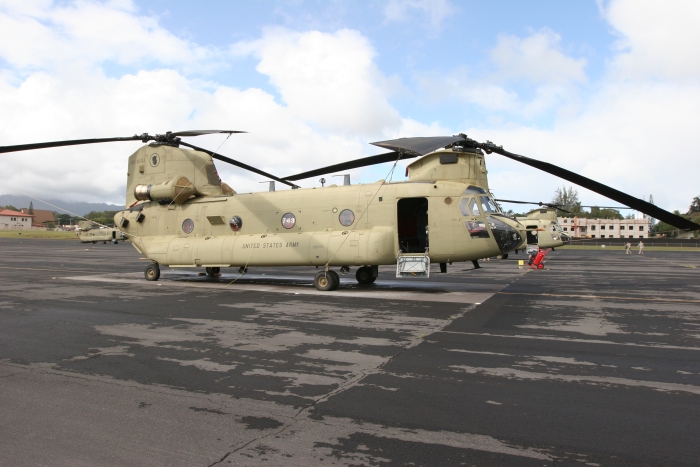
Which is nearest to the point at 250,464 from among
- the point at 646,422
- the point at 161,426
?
the point at 161,426

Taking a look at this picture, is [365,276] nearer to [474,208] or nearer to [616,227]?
[474,208]

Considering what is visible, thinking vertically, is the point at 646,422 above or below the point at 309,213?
below

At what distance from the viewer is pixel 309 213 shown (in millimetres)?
15719

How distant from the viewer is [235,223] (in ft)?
55.8

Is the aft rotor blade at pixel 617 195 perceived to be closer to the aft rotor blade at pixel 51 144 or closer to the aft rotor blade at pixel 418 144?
the aft rotor blade at pixel 418 144

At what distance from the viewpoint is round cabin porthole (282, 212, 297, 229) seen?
1598cm

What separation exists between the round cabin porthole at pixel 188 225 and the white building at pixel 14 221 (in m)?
157

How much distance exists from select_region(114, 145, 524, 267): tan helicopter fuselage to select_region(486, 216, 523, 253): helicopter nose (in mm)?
31

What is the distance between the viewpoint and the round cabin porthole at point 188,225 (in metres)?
17.8

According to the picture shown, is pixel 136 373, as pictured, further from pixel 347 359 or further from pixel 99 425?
pixel 347 359

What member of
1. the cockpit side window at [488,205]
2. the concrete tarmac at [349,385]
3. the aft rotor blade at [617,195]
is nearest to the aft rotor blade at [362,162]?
the cockpit side window at [488,205]

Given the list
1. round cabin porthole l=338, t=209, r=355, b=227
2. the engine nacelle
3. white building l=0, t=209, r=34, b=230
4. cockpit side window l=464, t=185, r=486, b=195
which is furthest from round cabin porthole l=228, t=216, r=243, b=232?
white building l=0, t=209, r=34, b=230

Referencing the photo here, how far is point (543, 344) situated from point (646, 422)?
324cm

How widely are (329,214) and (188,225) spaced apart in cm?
606
